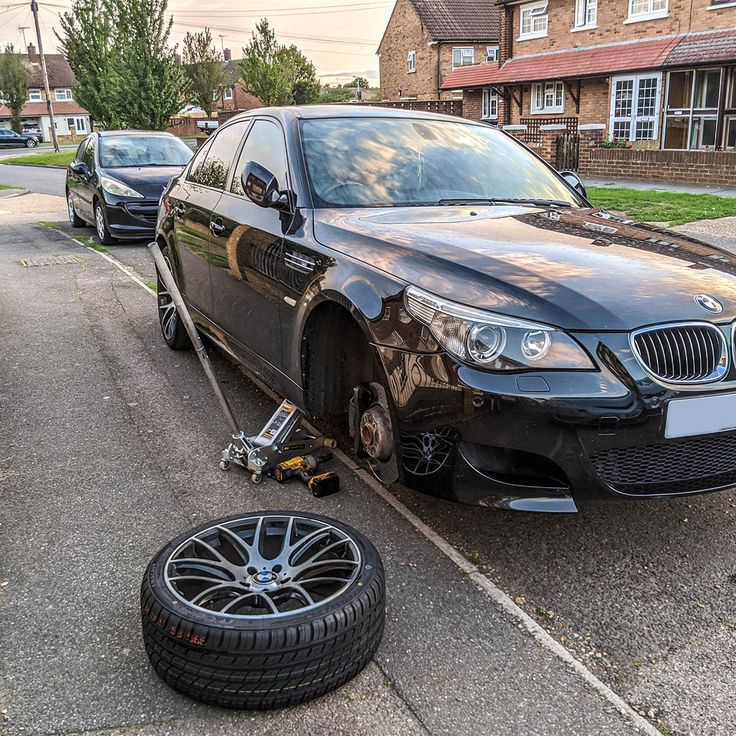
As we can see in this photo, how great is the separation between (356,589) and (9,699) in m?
1.11

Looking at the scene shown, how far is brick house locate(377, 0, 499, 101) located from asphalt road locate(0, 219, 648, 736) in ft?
140

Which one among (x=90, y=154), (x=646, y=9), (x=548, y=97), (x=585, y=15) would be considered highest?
(x=585, y=15)

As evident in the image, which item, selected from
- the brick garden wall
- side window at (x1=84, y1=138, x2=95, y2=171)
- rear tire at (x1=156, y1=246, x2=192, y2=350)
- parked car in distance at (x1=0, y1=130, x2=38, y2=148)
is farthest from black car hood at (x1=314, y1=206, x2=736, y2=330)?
parked car in distance at (x1=0, y1=130, x2=38, y2=148)

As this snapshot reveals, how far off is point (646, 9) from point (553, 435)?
26.5m

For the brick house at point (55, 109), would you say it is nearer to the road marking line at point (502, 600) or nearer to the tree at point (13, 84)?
the tree at point (13, 84)

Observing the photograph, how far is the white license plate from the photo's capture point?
2.70m

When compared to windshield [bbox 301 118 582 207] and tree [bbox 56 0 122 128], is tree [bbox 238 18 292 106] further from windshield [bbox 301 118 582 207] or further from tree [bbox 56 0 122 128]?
windshield [bbox 301 118 582 207]

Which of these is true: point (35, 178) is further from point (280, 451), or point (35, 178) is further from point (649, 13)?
point (280, 451)

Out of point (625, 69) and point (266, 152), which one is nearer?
point (266, 152)

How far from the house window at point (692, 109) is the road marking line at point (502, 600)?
2291 cm

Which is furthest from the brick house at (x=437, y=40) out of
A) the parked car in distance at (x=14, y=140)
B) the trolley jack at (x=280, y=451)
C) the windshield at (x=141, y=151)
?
the trolley jack at (x=280, y=451)

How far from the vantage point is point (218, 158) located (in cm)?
518

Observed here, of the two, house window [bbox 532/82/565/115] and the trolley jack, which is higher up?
house window [bbox 532/82/565/115]

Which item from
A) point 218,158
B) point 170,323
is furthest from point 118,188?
point 218,158
